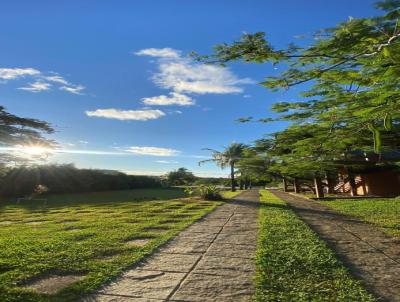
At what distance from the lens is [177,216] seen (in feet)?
40.9

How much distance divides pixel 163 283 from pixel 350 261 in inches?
125

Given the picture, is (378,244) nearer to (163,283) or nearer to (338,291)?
(338,291)

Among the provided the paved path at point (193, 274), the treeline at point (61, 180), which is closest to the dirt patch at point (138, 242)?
the paved path at point (193, 274)

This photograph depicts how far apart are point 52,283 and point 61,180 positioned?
27.2 meters

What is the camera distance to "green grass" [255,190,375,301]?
4301 mm

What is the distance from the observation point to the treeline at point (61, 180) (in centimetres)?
2666

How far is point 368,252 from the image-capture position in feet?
21.6

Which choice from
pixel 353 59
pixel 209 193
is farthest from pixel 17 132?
pixel 209 193

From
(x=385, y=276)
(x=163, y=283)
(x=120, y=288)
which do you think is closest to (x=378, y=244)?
(x=385, y=276)

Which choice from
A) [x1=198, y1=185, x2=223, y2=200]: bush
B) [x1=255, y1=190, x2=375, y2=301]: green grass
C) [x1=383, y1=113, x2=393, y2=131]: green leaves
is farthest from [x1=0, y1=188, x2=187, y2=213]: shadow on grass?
[x1=383, y1=113, x2=393, y2=131]: green leaves

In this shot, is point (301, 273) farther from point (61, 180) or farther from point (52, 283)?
point (61, 180)

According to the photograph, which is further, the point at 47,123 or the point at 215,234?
the point at 215,234

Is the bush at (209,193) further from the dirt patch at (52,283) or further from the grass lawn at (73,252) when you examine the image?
the dirt patch at (52,283)

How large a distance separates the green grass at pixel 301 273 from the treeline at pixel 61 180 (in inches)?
812
